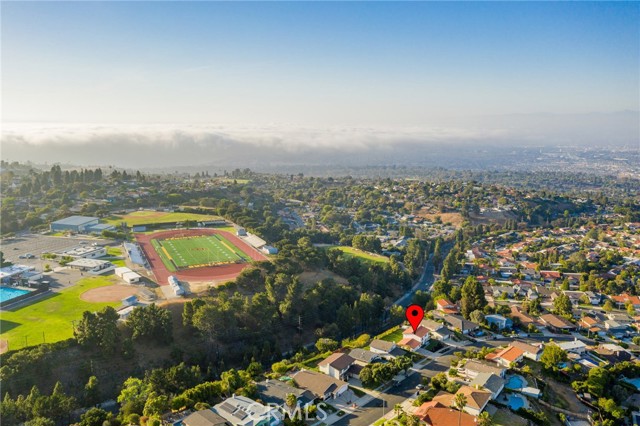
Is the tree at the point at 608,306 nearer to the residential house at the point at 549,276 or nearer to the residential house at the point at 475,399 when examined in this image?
the residential house at the point at 549,276

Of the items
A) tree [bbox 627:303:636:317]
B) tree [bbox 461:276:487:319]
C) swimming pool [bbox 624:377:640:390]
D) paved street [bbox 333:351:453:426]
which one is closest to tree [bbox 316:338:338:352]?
paved street [bbox 333:351:453:426]

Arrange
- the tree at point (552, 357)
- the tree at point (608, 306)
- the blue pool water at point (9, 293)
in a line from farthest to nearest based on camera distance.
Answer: the tree at point (608, 306)
the blue pool water at point (9, 293)
the tree at point (552, 357)

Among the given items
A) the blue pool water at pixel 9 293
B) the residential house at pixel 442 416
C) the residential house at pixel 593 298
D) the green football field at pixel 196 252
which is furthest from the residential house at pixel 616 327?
the blue pool water at pixel 9 293

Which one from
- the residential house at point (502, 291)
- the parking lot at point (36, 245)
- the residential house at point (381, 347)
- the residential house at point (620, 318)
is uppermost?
the parking lot at point (36, 245)

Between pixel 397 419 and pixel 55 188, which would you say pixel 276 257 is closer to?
pixel 397 419

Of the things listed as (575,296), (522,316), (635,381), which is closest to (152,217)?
(522,316)

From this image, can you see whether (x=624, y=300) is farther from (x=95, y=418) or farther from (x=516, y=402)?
(x=95, y=418)
